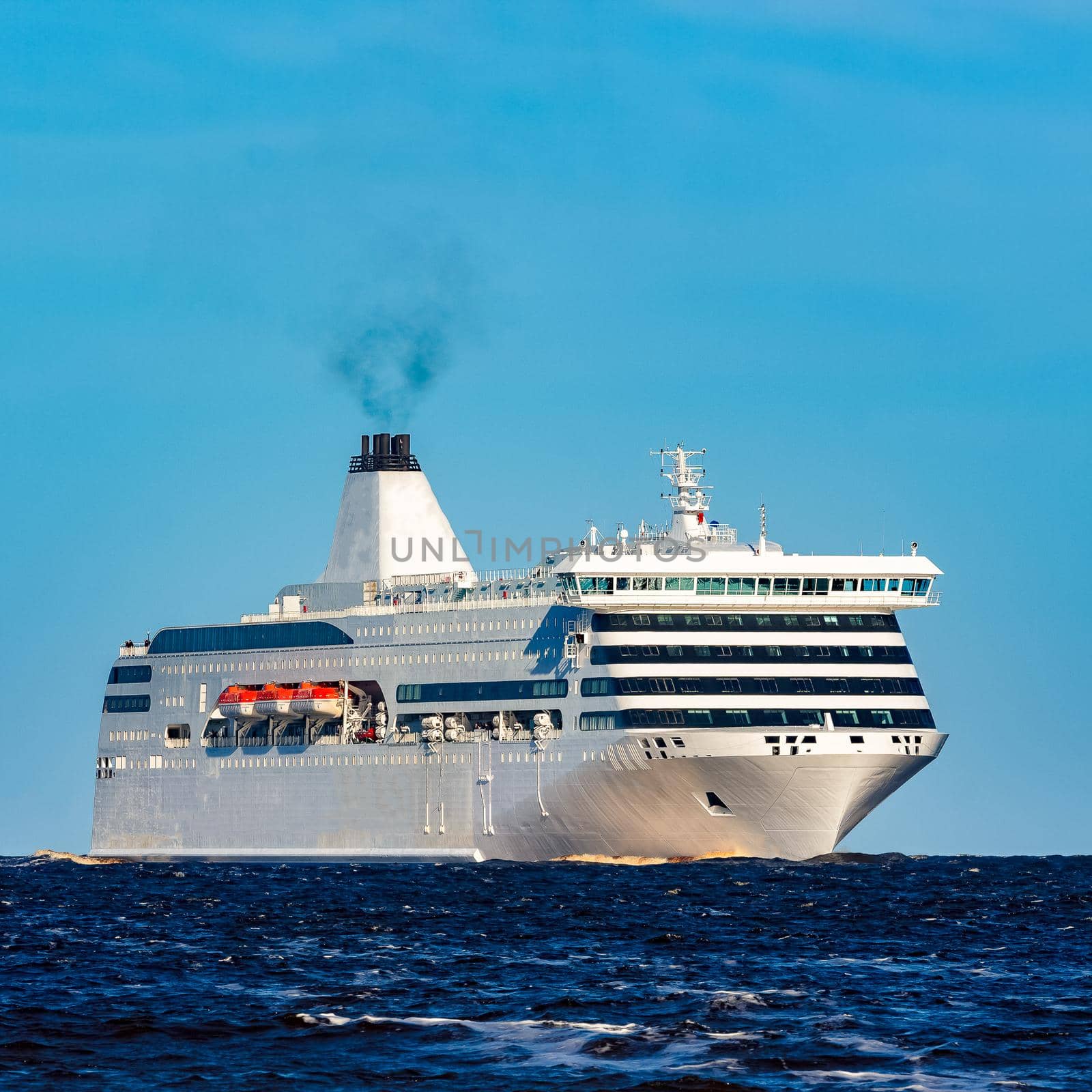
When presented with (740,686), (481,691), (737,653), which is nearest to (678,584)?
(737,653)

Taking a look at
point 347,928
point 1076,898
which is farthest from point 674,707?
point 347,928

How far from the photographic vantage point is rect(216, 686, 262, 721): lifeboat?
283 ft

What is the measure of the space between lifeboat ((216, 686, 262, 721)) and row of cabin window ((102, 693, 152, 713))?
649cm

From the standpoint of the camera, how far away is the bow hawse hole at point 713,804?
7094 centimetres

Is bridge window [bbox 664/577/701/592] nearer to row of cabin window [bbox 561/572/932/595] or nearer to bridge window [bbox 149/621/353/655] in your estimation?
row of cabin window [bbox 561/572/932/595]

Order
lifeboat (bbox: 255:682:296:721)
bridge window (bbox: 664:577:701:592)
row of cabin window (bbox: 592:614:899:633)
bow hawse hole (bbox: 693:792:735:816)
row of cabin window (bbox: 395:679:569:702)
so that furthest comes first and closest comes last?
lifeboat (bbox: 255:682:296:721), row of cabin window (bbox: 395:679:569:702), bridge window (bbox: 664:577:701:592), row of cabin window (bbox: 592:614:899:633), bow hawse hole (bbox: 693:792:735:816)

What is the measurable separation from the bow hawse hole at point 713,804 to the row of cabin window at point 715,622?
6091 mm

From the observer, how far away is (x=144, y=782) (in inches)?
3656

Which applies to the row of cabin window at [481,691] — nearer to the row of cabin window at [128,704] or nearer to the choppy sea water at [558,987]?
the choppy sea water at [558,987]

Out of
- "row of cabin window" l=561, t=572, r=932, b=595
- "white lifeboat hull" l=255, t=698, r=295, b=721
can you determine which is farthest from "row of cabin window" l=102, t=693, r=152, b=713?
"row of cabin window" l=561, t=572, r=932, b=595

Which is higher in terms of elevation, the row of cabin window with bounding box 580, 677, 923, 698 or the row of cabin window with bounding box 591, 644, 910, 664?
the row of cabin window with bounding box 591, 644, 910, 664

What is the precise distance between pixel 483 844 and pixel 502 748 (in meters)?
3.80

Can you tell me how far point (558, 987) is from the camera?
39594mm

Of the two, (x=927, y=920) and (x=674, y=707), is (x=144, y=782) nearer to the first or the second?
(x=674, y=707)
